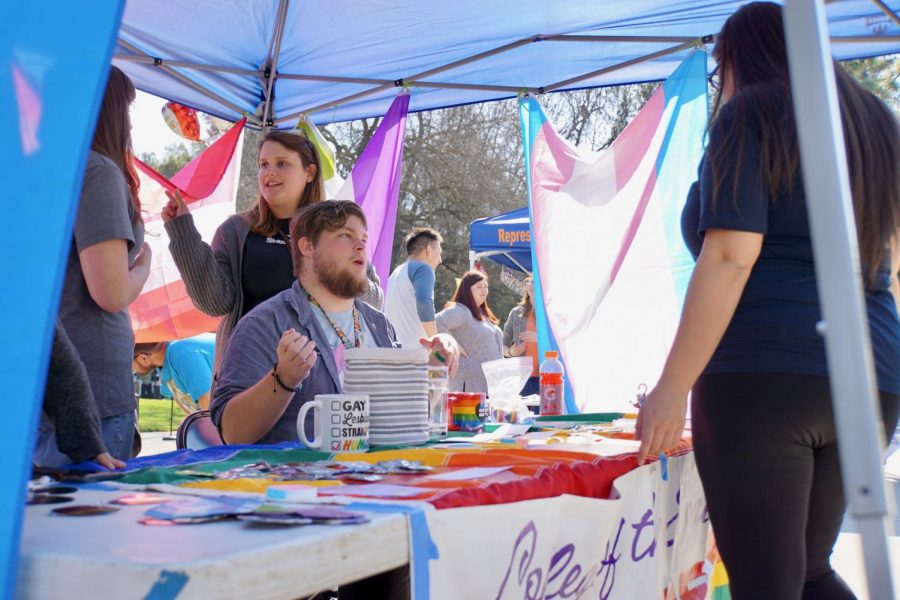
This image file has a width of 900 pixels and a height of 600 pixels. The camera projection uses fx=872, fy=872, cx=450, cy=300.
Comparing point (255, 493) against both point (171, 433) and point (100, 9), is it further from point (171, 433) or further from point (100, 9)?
point (171, 433)

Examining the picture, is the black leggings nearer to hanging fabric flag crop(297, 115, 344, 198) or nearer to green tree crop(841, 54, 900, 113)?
hanging fabric flag crop(297, 115, 344, 198)

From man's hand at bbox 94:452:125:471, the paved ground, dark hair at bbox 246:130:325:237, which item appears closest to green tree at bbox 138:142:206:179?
the paved ground

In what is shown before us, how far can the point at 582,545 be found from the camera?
1.29m

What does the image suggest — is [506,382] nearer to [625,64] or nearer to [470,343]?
[625,64]

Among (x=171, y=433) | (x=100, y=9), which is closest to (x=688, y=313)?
(x=100, y=9)

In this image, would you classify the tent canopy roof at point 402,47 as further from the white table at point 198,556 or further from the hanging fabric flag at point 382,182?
the white table at point 198,556

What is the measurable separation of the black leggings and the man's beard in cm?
102

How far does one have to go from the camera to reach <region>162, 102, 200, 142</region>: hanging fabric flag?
13.7 feet

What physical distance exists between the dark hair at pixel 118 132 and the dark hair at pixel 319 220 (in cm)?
49

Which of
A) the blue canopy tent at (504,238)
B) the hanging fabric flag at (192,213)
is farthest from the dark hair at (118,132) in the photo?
the blue canopy tent at (504,238)

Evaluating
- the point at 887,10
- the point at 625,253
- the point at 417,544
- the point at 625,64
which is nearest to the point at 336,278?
the point at 417,544

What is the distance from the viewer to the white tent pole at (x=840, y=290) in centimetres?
80

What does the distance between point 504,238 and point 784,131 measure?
641 cm

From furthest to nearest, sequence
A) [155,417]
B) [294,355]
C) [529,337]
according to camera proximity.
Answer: [155,417] < [529,337] < [294,355]
